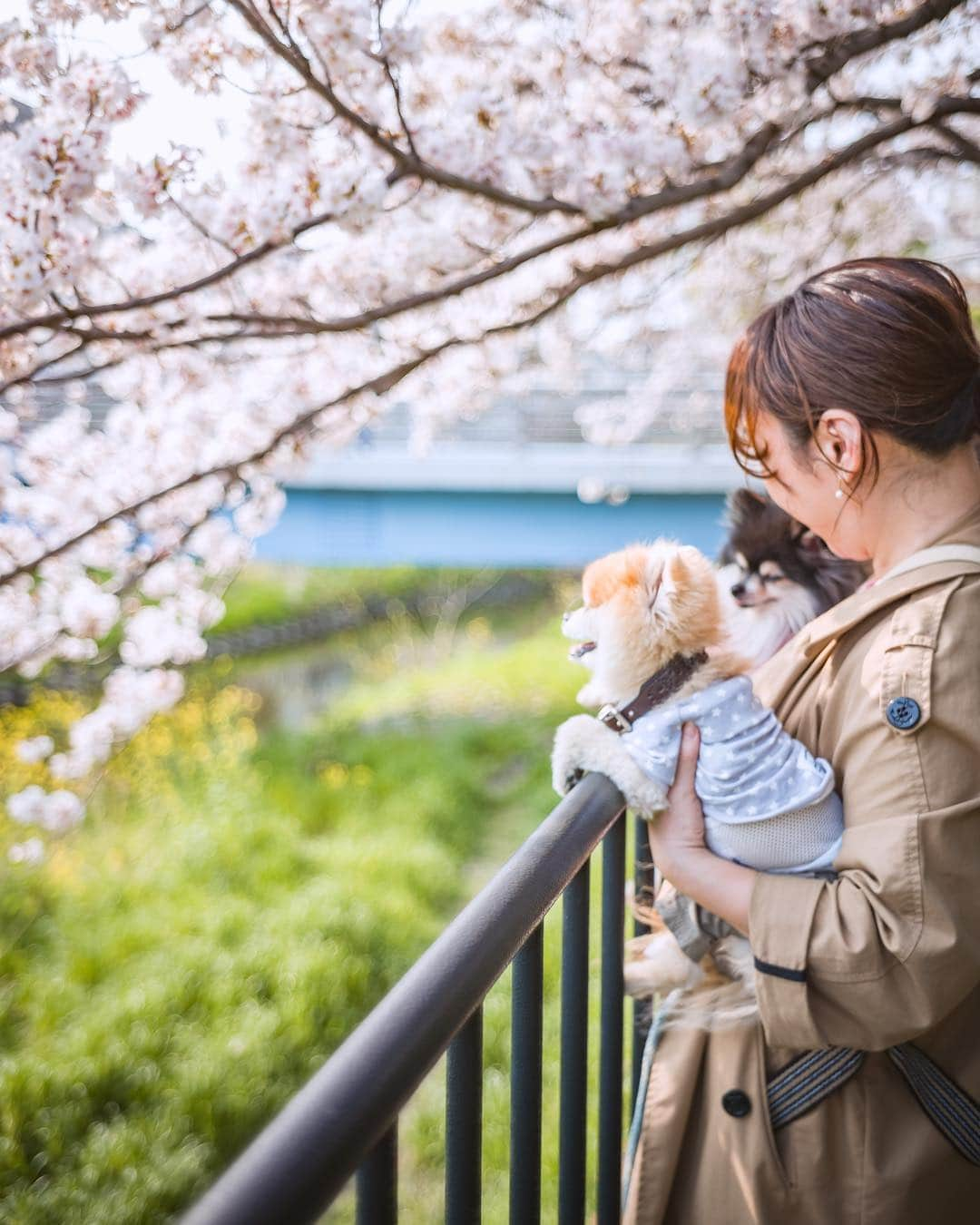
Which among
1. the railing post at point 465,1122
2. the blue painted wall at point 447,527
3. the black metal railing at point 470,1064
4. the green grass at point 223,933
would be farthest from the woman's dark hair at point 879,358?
the blue painted wall at point 447,527

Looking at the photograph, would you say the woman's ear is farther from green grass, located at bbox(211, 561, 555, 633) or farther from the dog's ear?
green grass, located at bbox(211, 561, 555, 633)

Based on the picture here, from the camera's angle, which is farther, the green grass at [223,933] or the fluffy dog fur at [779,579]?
the green grass at [223,933]

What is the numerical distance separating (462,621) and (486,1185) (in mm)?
13039

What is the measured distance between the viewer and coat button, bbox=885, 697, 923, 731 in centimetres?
107

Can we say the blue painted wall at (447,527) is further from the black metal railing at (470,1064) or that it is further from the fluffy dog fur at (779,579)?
the black metal railing at (470,1064)

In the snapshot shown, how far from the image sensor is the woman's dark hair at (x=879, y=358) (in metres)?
1.18

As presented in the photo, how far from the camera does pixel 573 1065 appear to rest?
123 cm

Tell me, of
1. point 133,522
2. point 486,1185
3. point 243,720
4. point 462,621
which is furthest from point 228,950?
point 462,621

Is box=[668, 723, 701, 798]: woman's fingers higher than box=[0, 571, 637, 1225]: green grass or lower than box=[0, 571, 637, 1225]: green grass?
higher

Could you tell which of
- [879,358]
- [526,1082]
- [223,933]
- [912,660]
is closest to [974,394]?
[879,358]

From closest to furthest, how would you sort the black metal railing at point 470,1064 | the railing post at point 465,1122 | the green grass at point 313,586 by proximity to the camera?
the black metal railing at point 470,1064 → the railing post at point 465,1122 → the green grass at point 313,586

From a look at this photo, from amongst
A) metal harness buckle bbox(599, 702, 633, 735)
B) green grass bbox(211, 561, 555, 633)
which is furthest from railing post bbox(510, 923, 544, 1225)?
green grass bbox(211, 561, 555, 633)

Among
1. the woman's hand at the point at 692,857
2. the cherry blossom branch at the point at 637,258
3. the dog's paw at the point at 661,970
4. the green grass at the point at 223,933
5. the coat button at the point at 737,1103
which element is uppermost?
the cherry blossom branch at the point at 637,258

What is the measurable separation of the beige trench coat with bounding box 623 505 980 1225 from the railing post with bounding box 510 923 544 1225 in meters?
0.30
